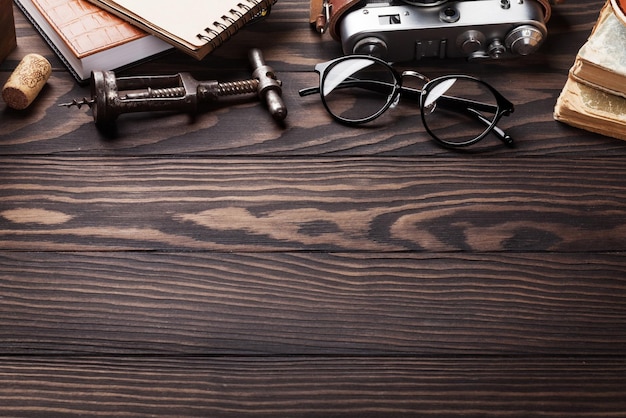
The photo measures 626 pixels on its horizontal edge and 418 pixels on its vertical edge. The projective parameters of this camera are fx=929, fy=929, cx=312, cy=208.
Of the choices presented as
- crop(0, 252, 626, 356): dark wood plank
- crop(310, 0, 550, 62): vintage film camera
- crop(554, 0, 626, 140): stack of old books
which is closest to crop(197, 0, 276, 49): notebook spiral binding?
crop(310, 0, 550, 62): vintage film camera

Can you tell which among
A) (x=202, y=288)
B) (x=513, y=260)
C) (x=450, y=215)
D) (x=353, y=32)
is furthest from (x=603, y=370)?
(x=353, y=32)

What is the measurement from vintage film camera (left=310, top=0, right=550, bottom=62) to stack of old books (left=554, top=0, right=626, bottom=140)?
0.34 ft

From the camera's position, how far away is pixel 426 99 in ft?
4.42

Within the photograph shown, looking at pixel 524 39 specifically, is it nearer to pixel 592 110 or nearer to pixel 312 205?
pixel 592 110

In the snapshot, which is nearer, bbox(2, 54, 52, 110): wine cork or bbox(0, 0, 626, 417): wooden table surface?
bbox(0, 0, 626, 417): wooden table surface

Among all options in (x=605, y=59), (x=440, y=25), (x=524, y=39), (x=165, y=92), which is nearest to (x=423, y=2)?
(x=440, y=25)

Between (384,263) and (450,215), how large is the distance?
12cm

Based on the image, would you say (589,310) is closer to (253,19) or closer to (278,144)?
(278,144)

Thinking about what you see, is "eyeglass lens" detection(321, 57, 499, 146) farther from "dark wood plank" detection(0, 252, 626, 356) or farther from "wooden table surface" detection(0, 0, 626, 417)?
"dark wood plank" detection(0, 252, 626, 356)

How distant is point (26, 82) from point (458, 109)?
633 millimetres

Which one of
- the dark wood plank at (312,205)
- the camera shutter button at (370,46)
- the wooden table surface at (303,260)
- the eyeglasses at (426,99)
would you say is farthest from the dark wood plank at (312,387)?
the camera shutter button at (370,46)

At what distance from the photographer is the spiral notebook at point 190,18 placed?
1393 mm

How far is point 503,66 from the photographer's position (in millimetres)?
1460

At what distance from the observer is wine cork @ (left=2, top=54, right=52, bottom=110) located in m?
1.33
